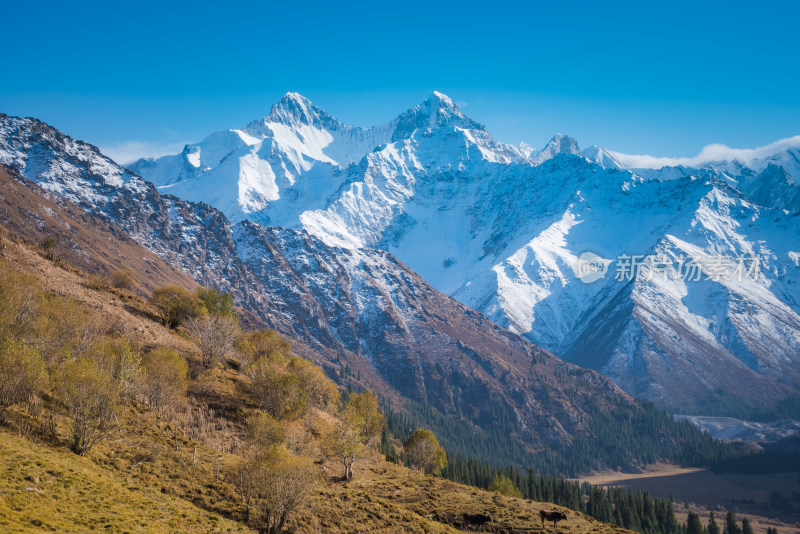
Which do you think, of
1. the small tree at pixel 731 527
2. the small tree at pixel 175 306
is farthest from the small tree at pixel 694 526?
the small tree at pixel 175 306

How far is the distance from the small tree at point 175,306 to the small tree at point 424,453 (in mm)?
50034

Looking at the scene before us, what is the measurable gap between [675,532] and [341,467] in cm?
14142

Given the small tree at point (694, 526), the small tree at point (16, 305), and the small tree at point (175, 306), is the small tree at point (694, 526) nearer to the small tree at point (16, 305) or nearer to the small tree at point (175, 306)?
the small tree at point (175, 306)

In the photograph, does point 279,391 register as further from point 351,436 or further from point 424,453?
point 424,453

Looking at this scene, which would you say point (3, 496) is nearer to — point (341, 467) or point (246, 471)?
point (246, 471)

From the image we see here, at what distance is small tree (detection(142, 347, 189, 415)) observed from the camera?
65750 millimetres

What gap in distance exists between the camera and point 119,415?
59.3 metres

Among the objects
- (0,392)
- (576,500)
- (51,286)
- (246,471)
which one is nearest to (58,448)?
(0,392)

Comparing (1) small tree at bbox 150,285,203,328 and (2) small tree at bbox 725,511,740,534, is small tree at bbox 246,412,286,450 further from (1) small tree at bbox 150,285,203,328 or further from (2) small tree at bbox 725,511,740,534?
(2) small tree at bbox 725,511,740,534

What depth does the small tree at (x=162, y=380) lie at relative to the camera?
65.8m

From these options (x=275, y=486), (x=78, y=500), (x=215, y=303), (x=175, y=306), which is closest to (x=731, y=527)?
(x=215, y=303)

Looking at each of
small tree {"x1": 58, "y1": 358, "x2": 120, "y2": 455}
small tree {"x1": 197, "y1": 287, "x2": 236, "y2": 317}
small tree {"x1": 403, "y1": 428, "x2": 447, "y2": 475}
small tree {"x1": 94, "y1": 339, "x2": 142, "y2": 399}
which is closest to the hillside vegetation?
small tree {"x1": 58, "y1": 358, "x2": 120, "y2": 455}

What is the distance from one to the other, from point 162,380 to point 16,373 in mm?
18106

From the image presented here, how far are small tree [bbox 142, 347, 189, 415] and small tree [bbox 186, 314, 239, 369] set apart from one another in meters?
13.3
